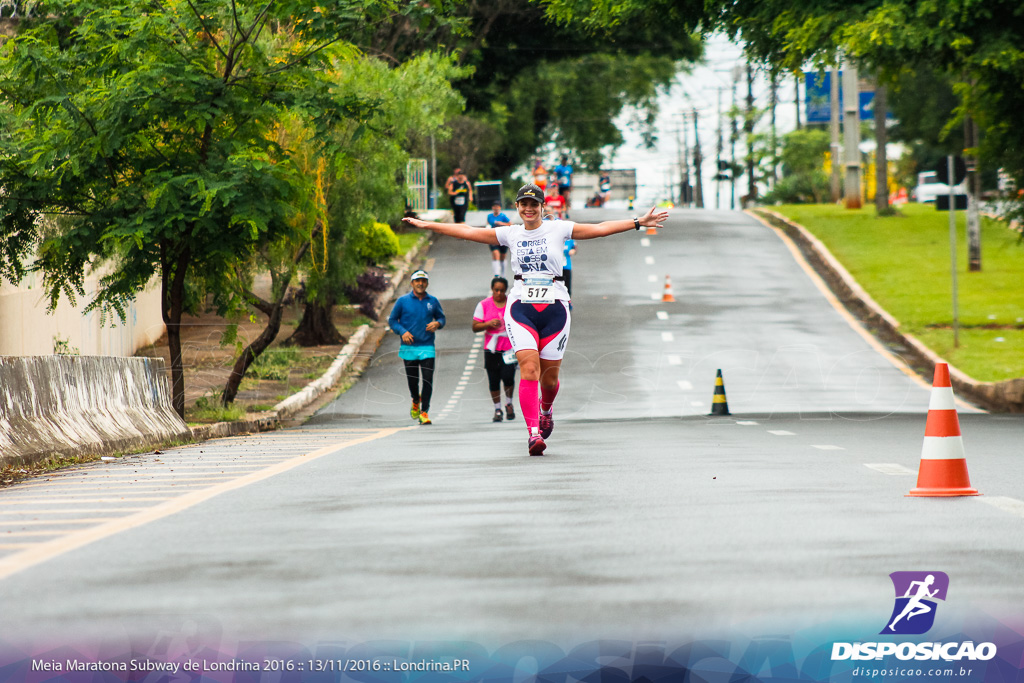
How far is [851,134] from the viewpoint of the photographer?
48.5 m

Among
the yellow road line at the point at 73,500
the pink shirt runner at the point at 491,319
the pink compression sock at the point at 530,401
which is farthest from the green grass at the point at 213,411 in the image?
the yellow road line at the point at 73,500

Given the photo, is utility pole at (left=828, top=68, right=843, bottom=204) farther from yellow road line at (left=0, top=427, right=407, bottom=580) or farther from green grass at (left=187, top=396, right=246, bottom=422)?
yellow road line at (left=0, top=427, right=407, bottom=580)

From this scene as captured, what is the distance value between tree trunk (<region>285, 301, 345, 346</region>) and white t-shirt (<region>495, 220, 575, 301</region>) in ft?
65.5

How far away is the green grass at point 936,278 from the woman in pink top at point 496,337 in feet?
25.6

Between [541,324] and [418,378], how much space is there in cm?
690

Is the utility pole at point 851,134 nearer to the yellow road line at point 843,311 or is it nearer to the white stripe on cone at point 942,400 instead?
the yellow road line at point 843,311

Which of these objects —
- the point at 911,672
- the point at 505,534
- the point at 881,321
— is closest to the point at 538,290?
the point at 505,534

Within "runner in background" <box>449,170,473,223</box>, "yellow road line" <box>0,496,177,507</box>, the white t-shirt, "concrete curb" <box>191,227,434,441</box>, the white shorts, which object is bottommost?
"concrete curb" <box>191,227,434,441</box>

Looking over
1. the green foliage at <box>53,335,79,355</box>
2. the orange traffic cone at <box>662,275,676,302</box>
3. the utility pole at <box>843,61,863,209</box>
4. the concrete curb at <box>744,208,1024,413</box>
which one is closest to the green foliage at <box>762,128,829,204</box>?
the concrete curb at <box>744,208,1024,413</box>

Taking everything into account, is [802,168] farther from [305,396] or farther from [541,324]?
[541,324]

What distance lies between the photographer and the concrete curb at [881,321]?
2103 centimetres

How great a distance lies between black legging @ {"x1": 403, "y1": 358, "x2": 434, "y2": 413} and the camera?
17938 mm

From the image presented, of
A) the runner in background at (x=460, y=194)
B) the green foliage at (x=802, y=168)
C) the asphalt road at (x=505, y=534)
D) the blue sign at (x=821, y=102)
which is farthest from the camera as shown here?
the green foliage at (x=802, y=168)

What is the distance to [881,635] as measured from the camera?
4.25 meters
